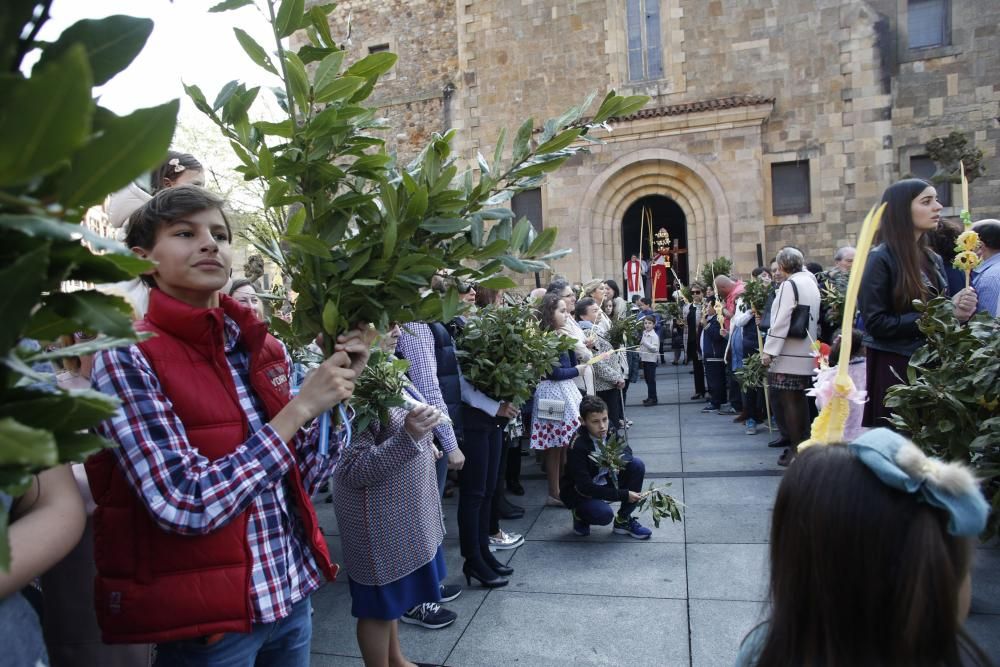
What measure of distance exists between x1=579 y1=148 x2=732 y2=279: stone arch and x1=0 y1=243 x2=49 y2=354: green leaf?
1642 cm

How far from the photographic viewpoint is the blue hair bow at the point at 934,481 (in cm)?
117

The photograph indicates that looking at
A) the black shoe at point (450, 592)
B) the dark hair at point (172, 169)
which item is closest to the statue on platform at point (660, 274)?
the black shoe at point (450, 592)

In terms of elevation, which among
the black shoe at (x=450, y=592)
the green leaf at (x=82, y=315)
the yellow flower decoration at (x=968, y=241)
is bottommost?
the black shoe at (x=450, y=592)

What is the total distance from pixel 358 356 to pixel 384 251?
34 cm

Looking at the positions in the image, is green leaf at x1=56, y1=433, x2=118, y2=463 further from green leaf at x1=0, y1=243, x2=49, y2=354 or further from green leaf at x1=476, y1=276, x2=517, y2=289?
green leaf at x1=476, y1=276, x2=517, y2=289

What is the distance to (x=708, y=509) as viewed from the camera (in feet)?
17.7

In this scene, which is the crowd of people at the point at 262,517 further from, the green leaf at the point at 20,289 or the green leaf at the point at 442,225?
the green leaf at the point at 20,289

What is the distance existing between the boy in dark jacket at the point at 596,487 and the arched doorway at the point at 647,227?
13.6 meters

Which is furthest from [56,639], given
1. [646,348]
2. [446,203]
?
[646,348]

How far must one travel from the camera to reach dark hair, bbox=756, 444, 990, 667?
120 centimetres

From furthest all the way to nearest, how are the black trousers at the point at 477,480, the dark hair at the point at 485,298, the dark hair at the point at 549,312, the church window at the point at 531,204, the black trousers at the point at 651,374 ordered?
the church window at the point at 531,204 → the black trousers at the point at 651,374 → the dark hair at the point at 549,312 → the dark hair at the point at 485,298 → the black trousers at the point at 477,480

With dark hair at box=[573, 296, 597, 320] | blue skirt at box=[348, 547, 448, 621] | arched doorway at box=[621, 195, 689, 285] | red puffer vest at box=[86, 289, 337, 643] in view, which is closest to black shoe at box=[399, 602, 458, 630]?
blue skirt at box=[348, 547, 448, 621]

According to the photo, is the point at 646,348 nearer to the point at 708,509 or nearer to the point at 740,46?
the point at 708,509

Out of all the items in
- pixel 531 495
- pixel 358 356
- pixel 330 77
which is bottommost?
pixel 531 495
